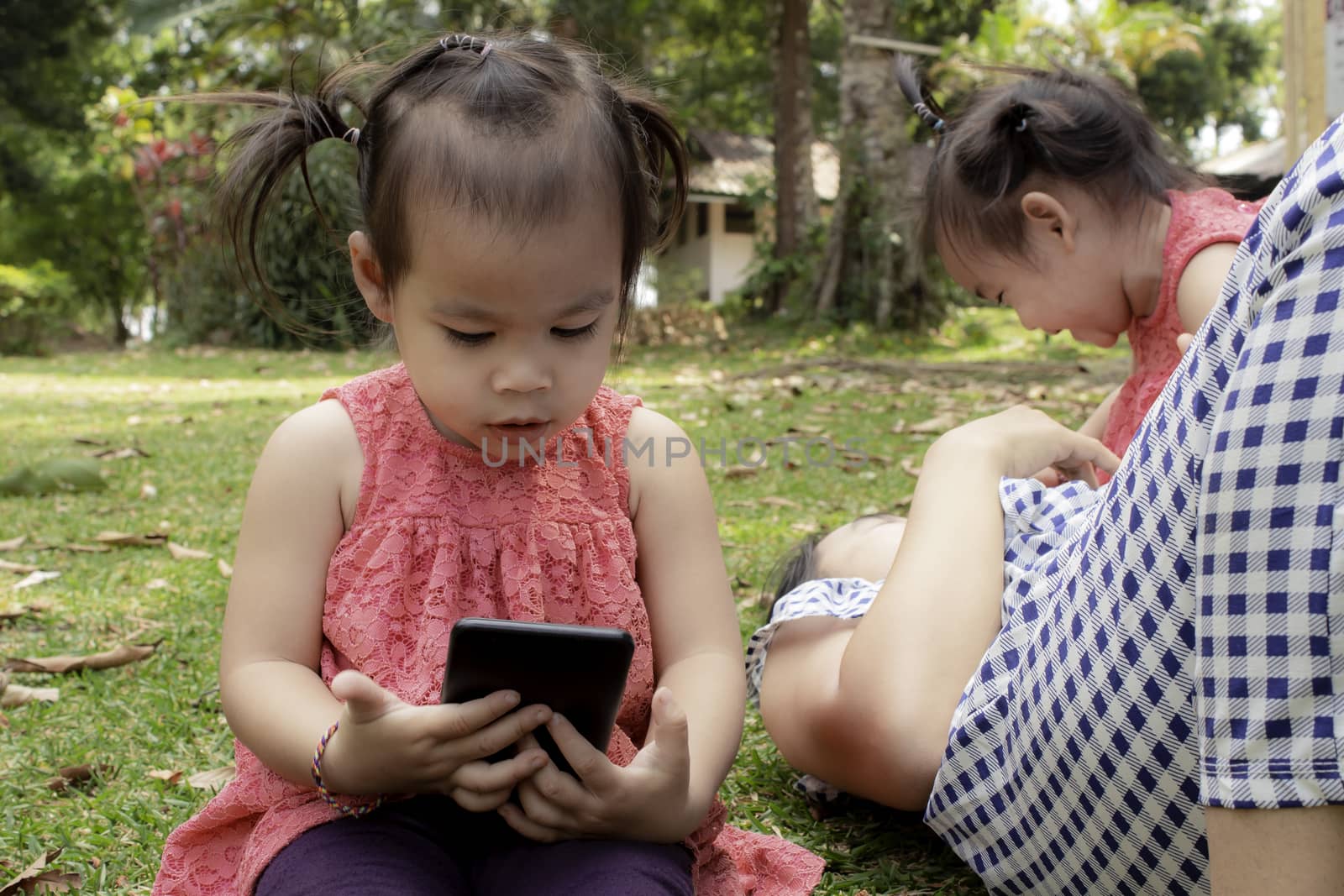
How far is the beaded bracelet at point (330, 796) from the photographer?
1.18 metres

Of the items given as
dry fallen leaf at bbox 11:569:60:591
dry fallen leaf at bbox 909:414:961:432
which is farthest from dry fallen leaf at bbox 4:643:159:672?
dry fallen leaf at bbox 909:414:961:432

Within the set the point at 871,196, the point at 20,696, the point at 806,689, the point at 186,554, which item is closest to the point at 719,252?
the point at 871,196

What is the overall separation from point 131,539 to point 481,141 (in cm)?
256

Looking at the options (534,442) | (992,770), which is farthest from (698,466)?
(992,770)

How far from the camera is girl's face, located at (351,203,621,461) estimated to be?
122 centimetres

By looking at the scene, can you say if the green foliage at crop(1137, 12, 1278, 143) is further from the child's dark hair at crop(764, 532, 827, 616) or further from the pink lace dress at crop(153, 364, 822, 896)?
the pink lace dress at crop(153, 364, 822, 896)

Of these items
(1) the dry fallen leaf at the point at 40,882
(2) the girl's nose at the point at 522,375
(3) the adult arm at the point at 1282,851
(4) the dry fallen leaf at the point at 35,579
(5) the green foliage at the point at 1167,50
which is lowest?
(4) the dry fallen leaf at the point at 35,579

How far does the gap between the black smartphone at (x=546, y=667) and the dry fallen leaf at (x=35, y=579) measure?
7.27ft

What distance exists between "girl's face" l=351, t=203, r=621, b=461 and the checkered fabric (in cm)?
58

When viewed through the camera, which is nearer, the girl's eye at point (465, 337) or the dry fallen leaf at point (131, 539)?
the girl's eye at point (465, 337)

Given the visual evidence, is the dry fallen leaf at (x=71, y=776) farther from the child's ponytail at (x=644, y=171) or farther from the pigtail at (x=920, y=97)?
the pigtail at (x=920, y=97)

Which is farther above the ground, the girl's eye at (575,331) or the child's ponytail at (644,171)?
the child's ponytail at (644,171)

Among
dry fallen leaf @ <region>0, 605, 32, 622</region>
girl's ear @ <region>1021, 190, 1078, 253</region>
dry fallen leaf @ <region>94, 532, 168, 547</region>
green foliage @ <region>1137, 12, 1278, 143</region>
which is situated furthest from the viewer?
green foliage @ <region>1137, 12, 1278, 143</region>

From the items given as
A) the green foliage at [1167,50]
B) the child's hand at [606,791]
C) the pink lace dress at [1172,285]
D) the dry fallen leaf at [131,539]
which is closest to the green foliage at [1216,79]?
the green foliage at [1167,50]
